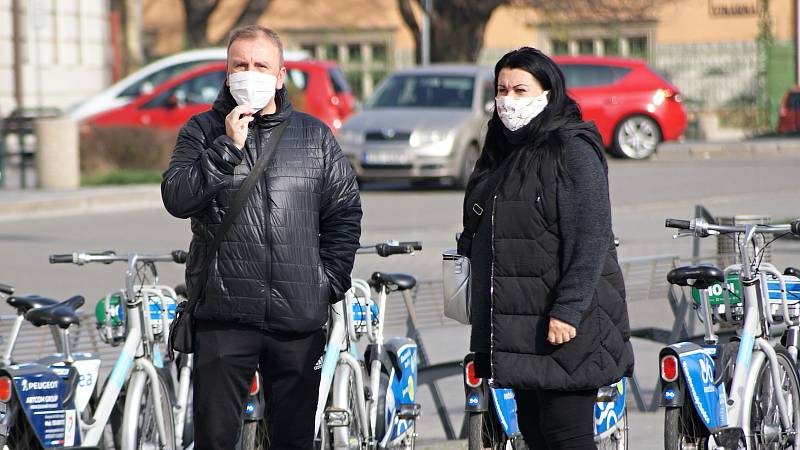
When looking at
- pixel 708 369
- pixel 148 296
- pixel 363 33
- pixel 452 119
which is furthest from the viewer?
pixel 363 33

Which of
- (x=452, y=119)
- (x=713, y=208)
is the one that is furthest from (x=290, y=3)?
(x=713, y=208)

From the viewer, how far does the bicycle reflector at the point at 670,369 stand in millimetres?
5355

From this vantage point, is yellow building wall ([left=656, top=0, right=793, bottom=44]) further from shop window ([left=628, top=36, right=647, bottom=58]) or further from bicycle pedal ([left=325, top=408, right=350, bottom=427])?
bicycle pedal ([left=325, top=408, right=350, bottom=427])

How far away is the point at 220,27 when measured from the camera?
50.0 meters

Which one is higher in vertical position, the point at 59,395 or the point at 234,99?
the point at 234,99

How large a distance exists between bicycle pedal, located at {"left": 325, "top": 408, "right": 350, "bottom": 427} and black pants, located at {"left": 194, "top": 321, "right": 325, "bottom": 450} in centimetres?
76

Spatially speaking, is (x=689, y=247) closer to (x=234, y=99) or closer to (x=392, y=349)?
(x=392, y=349)

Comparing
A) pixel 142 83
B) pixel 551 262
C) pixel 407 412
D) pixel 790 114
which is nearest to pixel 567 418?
pixel 551 262

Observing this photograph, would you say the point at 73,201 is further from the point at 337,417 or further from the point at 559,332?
the point at 559,332

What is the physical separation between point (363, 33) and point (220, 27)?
5.38 m

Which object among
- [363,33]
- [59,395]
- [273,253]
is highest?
[363,33]

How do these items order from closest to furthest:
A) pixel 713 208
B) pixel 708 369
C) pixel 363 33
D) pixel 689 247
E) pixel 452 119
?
pixel 708 369
pixel 689 247
pixel 713 208
pixel 452 119
pixel 363 33

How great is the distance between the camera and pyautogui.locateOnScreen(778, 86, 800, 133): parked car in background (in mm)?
29031

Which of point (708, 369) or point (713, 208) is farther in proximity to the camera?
point (713, 208)
